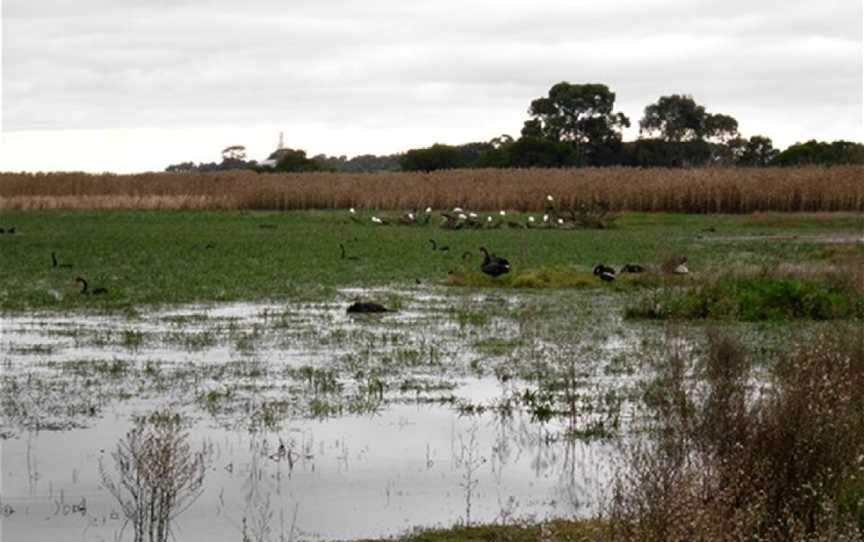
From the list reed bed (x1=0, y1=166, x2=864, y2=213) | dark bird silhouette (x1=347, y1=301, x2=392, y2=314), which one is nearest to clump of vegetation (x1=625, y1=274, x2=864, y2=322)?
dark bird silhouette (x1=347, y1=301, x2=392, y2=314)

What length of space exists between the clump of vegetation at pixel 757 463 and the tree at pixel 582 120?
87479mm

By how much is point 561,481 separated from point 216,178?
52.0 metres

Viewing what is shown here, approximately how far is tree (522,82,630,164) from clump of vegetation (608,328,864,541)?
87479 mm

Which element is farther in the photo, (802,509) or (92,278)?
(92,278)

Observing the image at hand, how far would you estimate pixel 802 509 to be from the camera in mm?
8727

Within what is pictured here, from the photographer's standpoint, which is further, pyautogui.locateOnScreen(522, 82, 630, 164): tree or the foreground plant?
pyautogui.locateOnScreen(522, 82, 630, 164): tree

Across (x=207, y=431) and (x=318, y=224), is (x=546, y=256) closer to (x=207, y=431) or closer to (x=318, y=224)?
(x=318, y=224)

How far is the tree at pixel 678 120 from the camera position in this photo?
107375 millimetres

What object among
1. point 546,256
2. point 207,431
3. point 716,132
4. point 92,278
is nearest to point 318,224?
point 546,256

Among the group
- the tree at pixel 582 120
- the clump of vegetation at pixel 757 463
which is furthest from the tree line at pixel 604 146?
the clump of vegetation at pixel 757 463

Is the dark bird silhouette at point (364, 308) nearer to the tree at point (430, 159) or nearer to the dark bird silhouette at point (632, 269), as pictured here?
the dark bird silhouette at point (632, 269)

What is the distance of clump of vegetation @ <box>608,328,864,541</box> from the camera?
749 cm

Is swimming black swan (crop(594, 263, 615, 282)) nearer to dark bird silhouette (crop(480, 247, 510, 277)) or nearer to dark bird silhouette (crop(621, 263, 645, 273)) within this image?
dark bird silhouette (crop(621, 263, 645, 273))

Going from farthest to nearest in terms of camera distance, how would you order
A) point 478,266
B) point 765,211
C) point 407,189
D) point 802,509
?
point 407,189, point 765,211, point 478,266, point 802,509
